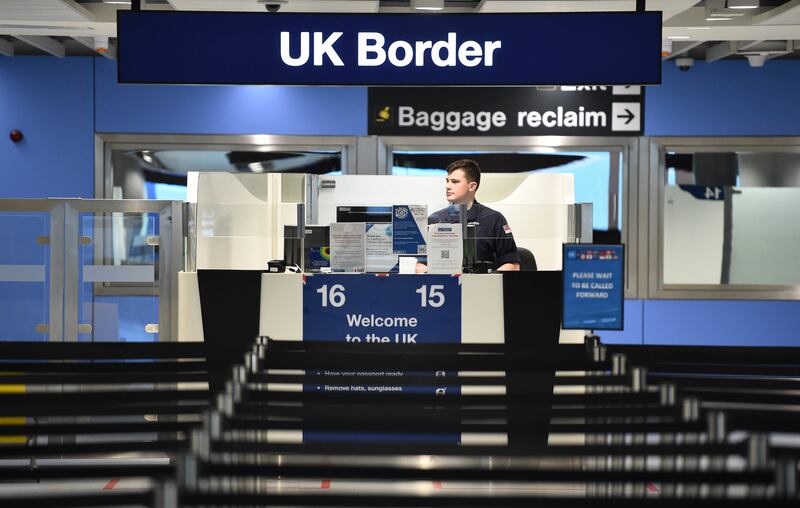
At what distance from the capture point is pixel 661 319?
902 centimetres

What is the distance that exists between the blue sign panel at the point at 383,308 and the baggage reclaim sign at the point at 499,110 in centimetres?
355

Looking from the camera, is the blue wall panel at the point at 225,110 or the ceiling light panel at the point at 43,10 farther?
the blue wall panel at the point at 225,110

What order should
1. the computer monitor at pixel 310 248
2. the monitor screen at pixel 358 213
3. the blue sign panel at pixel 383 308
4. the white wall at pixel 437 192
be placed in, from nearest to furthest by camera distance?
the blue sign panel at pixel 383 308, the computer monitor at pixel 310 248, the monitor screen at pixel 358 213, the white wall at pixel 437 192

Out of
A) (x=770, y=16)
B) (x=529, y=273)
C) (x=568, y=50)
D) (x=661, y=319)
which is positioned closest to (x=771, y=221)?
(x=661, y=319)

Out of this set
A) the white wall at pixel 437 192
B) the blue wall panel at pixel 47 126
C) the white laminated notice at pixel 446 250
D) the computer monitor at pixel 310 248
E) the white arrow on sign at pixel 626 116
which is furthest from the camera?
the white arrow on sign at pixel 626 116

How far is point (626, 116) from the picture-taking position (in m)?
9.02

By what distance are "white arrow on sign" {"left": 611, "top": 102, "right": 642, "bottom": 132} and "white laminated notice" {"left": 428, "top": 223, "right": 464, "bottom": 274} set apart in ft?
12.4

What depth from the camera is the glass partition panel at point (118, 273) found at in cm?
668

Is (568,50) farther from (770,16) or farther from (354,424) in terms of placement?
(770,16)

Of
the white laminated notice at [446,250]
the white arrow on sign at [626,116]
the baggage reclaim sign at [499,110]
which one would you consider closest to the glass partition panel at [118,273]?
the white laminated notice at [446,250]

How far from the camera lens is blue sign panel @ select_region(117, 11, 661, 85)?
4254mm

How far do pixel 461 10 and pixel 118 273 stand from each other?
2.90 metres

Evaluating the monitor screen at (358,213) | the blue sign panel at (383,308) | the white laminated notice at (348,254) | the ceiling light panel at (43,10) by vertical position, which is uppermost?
the ceiling light panel at (43,10)

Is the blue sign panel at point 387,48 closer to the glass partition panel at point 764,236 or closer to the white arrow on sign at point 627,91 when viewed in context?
the white arrow on sign at point 627,91
